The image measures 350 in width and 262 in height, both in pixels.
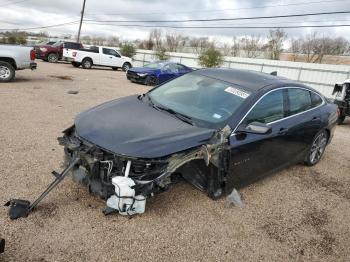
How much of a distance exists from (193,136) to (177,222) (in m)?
0.95

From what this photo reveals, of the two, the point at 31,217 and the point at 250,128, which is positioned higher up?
the point at 250,128

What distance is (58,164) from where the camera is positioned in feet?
14.8

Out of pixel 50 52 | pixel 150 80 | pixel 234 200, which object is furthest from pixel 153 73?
pixel 234 200

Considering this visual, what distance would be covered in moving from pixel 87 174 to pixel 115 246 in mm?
834

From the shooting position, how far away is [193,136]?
3.49 meters

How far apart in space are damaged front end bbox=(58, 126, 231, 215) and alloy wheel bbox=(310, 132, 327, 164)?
8.83 ft

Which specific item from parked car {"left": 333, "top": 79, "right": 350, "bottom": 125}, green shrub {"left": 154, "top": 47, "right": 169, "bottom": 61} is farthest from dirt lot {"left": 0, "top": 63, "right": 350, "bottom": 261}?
green shrub {"left": 154, "top": 47, "right": 169, "bottom": 61}

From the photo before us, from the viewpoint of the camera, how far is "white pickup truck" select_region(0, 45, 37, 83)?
10780mm

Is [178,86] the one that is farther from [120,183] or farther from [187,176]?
[120,183]

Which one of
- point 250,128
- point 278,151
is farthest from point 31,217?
point 278,151

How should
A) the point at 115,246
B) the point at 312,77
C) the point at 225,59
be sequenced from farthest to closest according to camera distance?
1. the point at 225,59
2. the point at 312,77
3. the point at 115,246

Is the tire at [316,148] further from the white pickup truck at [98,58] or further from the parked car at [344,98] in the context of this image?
the white pickup truck at [98,58]

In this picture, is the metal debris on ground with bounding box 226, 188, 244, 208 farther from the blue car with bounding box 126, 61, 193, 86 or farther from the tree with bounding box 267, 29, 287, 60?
the tree with bounding box 267, 29, 287, 60

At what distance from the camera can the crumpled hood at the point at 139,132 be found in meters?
3.19
